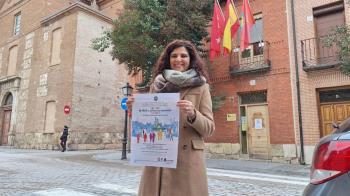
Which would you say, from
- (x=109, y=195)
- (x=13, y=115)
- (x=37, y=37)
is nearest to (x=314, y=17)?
(x=109, y=195)

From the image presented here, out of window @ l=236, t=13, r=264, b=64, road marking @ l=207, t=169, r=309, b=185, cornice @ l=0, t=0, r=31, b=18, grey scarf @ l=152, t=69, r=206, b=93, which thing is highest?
cornice @ l=0, t=0, r=31, b=18

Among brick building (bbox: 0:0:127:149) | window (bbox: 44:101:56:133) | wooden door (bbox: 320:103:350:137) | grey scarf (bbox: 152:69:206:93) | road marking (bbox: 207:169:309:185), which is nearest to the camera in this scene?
grey scarf (bbox: 152:69:206:93)

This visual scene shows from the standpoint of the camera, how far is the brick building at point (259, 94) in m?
12.6

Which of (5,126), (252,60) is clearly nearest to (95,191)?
(252,60)

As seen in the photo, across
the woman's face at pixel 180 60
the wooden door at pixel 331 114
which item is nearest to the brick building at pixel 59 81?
the wooden door at pixel 331 114

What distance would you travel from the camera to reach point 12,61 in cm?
2777

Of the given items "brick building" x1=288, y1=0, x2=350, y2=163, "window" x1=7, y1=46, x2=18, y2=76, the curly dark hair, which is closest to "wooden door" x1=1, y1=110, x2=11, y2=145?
"window" x1=7, y1=46, x2=18, y2=76

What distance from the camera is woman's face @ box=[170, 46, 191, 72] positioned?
2518mm

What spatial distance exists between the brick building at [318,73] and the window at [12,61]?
23.7m

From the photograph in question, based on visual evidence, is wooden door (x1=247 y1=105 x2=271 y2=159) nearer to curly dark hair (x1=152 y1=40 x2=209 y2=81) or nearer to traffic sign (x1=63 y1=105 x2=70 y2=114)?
curly dark hair (x1=152 y1=40 x2=209 y2=81)

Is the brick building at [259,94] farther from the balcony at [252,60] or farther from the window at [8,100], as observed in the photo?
the window at [8,100]

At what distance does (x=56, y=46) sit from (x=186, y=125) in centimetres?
2353

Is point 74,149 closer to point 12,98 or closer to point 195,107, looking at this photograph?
point 12,98

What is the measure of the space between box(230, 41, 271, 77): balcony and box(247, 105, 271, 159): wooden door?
163 centimetres
